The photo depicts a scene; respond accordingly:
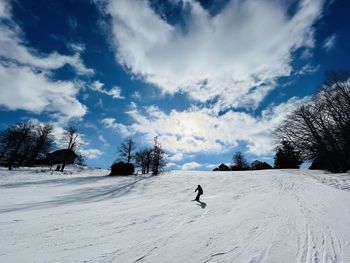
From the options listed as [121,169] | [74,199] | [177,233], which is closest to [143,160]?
[121,169]

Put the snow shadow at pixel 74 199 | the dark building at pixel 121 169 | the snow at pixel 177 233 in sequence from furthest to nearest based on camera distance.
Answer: the dark building at pixel 121 169 < the snow shadow at pixel 74 199 < the snow at pixel 177 233

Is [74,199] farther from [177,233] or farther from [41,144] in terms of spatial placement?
[41,144]

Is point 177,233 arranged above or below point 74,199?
below

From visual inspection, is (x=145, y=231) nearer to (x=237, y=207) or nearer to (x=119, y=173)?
(x=237, y=207)

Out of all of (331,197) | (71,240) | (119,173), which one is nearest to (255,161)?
(119,173)

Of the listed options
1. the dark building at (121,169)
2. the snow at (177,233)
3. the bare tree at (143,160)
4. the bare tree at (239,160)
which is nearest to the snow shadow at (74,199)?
the snow at (177,233)

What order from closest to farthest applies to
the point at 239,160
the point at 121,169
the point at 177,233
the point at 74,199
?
the point at 177,233
the point at 74,199
the point at 121,169
the point at 239,160

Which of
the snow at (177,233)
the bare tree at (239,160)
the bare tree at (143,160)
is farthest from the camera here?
the bare tree at (239,160)

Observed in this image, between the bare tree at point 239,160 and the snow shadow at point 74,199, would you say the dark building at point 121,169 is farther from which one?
the bare tree at point 239,160

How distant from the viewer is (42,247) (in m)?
7.27

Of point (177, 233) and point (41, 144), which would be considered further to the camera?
point (41, 144)

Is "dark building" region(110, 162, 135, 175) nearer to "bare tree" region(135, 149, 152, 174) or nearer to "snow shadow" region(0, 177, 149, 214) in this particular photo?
"bare tree" region(135, 149, 152, 174)

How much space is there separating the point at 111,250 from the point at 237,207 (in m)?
9.73

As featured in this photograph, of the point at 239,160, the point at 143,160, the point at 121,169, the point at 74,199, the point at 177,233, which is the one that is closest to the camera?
the point at 177,233
